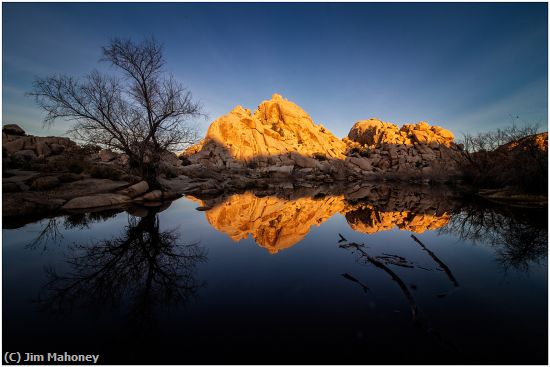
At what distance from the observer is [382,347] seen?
2.95 metres

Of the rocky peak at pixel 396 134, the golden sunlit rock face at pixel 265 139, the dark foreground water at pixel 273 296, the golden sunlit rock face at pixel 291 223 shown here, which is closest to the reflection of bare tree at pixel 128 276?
the dark foreground water at pixel 273 296

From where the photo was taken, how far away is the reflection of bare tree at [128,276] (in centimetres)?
404

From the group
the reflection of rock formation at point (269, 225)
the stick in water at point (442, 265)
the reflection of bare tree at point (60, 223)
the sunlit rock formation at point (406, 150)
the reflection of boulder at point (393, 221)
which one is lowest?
the stick in water at point (442, 265)

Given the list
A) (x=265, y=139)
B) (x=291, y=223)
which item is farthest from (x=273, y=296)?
(x=265, y=139)

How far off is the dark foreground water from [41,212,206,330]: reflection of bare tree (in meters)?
0.03

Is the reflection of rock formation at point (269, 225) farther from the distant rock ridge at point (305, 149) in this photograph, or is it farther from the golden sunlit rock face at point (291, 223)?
the distant rock ridge at point (305, 149)

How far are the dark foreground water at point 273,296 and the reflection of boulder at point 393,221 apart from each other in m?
1.15

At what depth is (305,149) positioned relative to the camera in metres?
68.8

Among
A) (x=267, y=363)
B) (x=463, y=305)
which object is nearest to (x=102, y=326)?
(x=267, y=363)

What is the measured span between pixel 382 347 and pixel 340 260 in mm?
3344

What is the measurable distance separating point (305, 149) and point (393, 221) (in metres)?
58.9

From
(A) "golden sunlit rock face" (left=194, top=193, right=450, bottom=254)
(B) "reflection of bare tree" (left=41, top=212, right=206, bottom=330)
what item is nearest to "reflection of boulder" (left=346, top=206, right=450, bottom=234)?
Result: (A) "golden sunlit rock face" (left=194, top=193, right=450, bottom=254)

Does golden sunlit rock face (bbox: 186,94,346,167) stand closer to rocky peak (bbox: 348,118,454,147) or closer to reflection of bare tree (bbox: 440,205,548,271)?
rocky peak (bbox: 348,118,454,147)

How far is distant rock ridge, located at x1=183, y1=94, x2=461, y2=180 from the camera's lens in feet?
184
